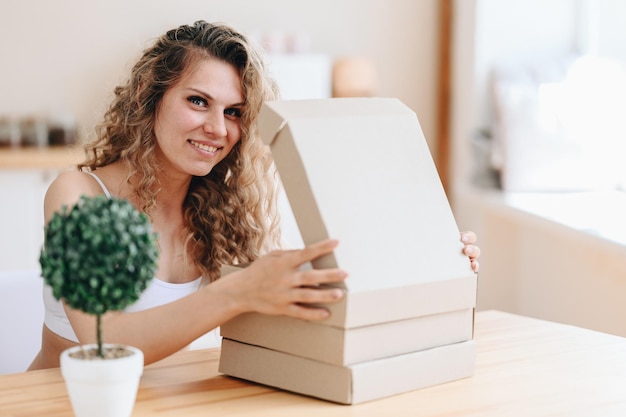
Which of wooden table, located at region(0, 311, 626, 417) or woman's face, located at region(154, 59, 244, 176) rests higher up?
woman's face, located at region(154, 59, 244, 176)

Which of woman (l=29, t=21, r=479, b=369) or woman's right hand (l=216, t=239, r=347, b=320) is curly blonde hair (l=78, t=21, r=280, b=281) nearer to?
woman (l=29, t=21, r=479, b=369)

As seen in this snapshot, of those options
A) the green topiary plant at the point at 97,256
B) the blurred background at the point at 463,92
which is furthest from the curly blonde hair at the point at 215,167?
the blurred background at the point at 463,92

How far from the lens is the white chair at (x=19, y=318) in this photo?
200 centimetres

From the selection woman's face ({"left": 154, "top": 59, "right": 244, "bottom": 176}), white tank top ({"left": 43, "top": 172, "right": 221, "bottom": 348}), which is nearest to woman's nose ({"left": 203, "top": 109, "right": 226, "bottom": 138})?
woman's face ({"left": 154, "top": 59, "right": 244, "bottom": 176})

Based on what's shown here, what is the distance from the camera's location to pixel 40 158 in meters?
3.98

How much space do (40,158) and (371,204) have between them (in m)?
2.86

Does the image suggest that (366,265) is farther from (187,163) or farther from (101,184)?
(101,184)

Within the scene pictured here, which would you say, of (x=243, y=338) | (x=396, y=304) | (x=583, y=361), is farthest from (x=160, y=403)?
(x=583, y=361)

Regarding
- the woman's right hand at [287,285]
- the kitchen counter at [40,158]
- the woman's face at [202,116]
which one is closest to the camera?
the woman's right hand at [287,285]

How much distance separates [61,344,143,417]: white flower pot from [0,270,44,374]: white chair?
87 centimetres

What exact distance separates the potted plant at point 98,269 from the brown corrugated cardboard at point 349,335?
302 mm

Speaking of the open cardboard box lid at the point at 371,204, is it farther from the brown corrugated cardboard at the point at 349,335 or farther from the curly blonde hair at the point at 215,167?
the curly blonde hair at the point at 215,167

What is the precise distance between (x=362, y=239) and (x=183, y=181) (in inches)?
31.5

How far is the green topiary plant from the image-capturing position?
1108 mm
